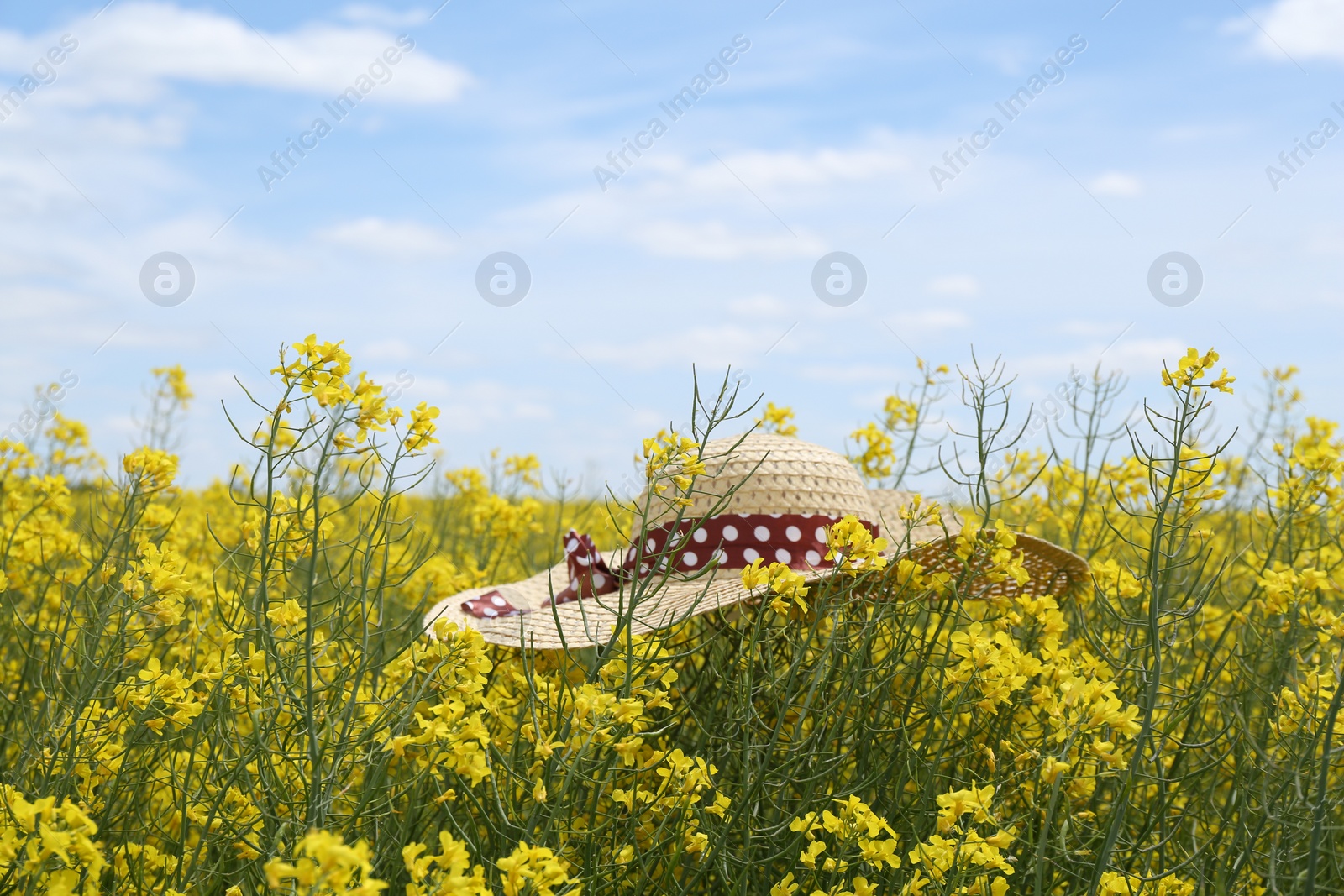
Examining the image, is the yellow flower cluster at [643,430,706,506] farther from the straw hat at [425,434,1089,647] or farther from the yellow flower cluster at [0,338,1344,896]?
the straw hat at [425,434,1089,647]

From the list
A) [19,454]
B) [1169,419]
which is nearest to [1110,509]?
[1169,419]

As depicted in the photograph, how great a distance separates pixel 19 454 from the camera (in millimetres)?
3613

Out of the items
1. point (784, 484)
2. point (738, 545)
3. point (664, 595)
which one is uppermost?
point (784, 484)

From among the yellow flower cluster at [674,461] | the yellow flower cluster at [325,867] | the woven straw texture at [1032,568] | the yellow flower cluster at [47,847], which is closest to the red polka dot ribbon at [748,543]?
the woven straw texture at [1032,568]

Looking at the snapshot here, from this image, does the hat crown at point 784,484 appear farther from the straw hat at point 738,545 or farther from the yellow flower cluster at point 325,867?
the yellow flower cluster at point 325,867

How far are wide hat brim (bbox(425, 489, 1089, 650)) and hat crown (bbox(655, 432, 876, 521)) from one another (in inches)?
5.4

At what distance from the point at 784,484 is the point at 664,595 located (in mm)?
363

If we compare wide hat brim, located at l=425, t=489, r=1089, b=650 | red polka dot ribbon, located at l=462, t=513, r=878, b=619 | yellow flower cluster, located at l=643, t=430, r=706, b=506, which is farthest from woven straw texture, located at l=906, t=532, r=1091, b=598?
yellow flower cluster, located at l=643, t=430, r=706, b=506

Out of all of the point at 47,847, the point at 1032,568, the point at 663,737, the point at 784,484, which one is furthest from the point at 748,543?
the point at 47,847

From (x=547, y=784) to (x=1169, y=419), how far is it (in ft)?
3.52

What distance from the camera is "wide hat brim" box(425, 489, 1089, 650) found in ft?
6.33

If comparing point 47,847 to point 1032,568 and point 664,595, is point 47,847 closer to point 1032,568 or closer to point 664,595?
point 664,595

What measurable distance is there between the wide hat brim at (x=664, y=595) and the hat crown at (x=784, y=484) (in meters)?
0.14

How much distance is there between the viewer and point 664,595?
216 cm
